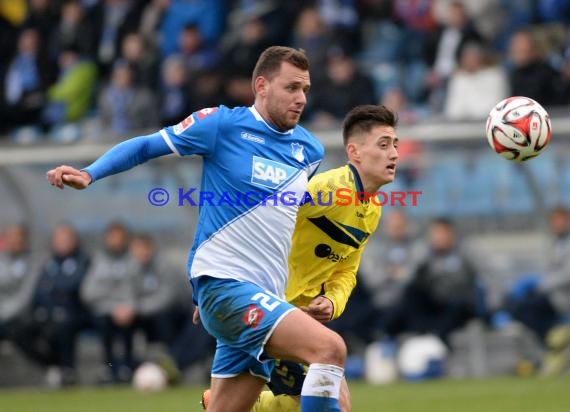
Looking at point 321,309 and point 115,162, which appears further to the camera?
point 321,309

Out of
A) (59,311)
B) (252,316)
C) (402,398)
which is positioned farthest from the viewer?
(59,311)

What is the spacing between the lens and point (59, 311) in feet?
49.2

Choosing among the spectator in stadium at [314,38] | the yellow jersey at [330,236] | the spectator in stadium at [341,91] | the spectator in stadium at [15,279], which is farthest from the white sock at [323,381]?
the spectator in stadium at [314,38]

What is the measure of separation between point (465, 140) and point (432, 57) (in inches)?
95.6

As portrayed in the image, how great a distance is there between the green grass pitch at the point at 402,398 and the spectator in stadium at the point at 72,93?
5.09m

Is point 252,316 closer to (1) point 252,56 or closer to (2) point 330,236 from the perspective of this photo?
(2) point 330,236

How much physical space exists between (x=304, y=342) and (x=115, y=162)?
5.00 ft

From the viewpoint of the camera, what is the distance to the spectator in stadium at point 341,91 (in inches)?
608

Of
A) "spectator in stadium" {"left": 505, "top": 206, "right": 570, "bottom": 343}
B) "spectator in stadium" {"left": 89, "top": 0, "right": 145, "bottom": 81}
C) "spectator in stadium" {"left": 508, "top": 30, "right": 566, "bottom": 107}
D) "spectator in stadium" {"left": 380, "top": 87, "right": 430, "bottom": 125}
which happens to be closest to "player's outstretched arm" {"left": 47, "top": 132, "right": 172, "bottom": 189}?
"spectator in stadium" {"left": 505, "top": 206, "right": 570, "bottom": 343}

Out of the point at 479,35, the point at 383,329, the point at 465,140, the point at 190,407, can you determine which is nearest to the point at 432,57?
the point at 479,35

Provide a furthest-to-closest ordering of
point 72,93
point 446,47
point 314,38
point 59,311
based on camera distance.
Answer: point 72,93 → point 314,38 → point 446,47 → point 59,311

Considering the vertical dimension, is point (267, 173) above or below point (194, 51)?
below

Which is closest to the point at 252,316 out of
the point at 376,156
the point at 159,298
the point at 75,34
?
the point at 376,156

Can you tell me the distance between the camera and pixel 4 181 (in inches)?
605
